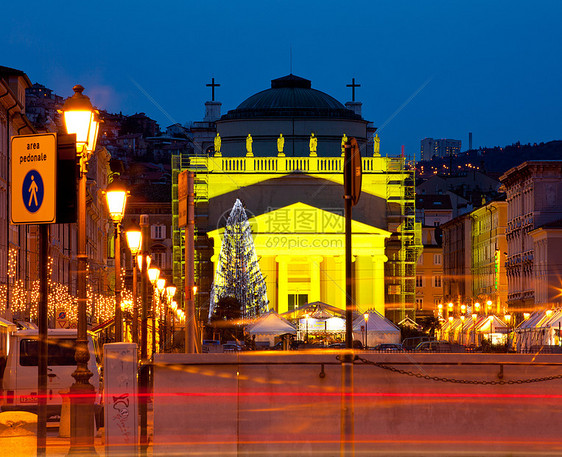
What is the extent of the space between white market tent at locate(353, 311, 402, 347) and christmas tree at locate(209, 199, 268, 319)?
1550 cm

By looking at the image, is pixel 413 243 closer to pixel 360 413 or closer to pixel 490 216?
pixel 490 216

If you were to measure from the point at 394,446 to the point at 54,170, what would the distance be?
199 inches

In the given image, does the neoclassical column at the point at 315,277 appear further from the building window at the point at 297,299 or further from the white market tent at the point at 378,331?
the white market tent at the point at 378,331

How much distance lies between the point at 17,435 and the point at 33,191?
550 cm

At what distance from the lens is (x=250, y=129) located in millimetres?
136875

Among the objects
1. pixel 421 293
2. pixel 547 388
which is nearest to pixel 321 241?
pixel 421 293

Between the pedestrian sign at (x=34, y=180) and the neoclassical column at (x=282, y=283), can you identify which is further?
the neoclassical column at (x=282, y=283)

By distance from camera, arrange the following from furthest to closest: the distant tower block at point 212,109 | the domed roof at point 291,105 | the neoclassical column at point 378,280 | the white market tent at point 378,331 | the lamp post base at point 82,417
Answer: the distant tower block at point 212,109 → the domed roof at point 291,105 → the neoclassical column at point 378,280 → the white market tent at point 378,331 → the lamp post base at point 82,417

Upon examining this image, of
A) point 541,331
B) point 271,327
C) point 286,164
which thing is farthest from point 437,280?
point 541,331

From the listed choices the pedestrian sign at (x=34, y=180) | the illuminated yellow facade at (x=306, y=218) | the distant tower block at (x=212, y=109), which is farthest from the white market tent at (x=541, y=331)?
the distant tower block at (x=212, y=109)

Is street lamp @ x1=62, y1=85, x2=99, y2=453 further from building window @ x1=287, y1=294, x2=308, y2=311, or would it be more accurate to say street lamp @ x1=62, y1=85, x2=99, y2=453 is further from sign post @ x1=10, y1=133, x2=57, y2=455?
building window @ x1=287, y1=294, x2=308, y2=311

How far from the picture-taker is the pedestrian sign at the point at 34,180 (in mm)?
13211

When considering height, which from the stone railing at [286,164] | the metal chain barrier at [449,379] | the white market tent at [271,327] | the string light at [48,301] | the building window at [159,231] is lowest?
the metal chain barrier at [449,379]

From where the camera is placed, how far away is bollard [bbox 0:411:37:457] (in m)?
16.5
